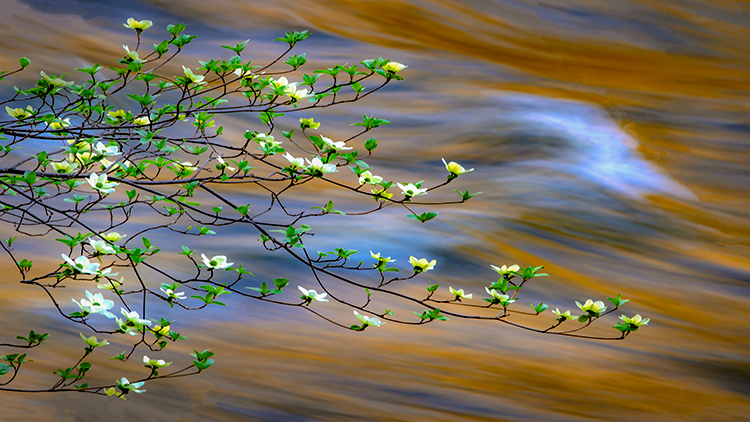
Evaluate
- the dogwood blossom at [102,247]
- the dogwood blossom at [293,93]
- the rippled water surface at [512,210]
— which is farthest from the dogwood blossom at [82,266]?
the rippled water surface at [512,210]

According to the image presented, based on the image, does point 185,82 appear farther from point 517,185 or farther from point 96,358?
point 517,185

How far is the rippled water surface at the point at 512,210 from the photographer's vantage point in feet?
7.22

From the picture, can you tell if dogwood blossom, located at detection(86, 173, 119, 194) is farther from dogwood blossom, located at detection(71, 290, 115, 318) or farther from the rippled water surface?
the rippled water surface

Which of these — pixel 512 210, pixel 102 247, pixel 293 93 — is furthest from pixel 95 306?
pixel 512 210

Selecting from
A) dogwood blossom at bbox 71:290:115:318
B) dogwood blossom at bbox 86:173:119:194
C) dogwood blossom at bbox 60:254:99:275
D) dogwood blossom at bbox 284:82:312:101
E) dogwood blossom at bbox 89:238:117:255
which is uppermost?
dogwood blossom at bbox 284:82:312:101

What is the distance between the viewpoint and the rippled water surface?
2.20 metres

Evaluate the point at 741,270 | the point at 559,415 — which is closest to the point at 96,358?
the point at 559,415

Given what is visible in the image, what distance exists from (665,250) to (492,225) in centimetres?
101

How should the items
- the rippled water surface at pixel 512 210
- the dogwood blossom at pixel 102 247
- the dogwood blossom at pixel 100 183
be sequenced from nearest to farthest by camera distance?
the dogwood blossom at pixel 100 183, the dogwood blossom at pixel 102 247, the rippled water surface at pixel 512 210

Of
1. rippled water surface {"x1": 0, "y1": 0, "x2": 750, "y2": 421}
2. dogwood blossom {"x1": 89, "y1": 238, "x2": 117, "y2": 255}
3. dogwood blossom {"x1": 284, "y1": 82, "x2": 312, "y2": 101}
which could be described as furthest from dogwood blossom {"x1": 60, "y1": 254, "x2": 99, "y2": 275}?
rippled water surface {"x1": 0, "y1": 0, "x2": 750, "y2": 421}

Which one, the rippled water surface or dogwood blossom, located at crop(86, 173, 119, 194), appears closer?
dogwood blossom, located at crop(86, 173, 119, 194)

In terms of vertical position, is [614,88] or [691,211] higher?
[614,88]

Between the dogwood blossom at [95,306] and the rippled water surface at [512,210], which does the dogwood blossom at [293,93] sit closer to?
the dogwood blossom at [95,306]

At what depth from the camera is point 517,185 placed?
3.43 meters
